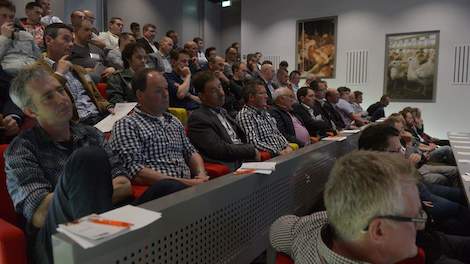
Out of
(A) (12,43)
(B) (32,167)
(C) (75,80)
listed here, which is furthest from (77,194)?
(A) (12,43)

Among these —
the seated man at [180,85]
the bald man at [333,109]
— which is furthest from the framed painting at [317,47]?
the seated man at [180,85]

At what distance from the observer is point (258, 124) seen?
2996 mm

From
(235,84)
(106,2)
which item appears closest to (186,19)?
(106,2)

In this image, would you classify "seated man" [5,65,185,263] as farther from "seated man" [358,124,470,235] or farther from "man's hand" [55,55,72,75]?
"seated man" [358,124,470,235]

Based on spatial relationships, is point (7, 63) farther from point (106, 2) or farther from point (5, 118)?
point (106, 2)

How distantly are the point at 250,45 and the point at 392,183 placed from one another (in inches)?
367

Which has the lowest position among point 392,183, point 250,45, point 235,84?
point 392,183

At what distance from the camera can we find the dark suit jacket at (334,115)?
5.35 m

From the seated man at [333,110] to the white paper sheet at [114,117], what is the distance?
3.45 m

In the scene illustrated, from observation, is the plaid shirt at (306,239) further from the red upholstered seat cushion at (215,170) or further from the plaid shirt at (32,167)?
the red upholstered seat cushion at (215,170)

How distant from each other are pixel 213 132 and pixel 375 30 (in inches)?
278

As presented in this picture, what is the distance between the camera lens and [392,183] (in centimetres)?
85

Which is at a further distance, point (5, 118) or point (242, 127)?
point (242, 127)

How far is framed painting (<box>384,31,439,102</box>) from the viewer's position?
7.69 m
